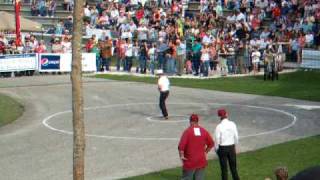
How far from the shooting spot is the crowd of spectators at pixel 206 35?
37969mm

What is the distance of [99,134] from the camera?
849 inches

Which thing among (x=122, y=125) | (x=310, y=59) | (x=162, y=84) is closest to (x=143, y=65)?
(x=310, y=59)

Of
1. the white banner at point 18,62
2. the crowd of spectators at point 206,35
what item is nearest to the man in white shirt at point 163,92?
the crowd of spectators at point 206,35

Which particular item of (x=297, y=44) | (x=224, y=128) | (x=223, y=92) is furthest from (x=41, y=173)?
(x=297, y=44)

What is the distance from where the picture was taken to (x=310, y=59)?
122 feet

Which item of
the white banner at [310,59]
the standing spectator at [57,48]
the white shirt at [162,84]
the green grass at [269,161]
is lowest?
the green grass at [269,161]

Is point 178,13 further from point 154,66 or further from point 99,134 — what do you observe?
point 99,134

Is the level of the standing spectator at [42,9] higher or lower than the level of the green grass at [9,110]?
higher

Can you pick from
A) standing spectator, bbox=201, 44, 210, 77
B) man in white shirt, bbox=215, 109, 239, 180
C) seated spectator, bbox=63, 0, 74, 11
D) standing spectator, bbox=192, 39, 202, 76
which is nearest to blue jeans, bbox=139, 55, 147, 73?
standing spectator, bbox=192, 39, 202, 76

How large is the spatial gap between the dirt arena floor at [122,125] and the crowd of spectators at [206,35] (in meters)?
5.04

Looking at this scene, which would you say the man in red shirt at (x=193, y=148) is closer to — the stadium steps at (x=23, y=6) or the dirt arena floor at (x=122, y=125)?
the dirt arena floor at (x=122, y=125)

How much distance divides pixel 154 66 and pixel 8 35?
12516mm

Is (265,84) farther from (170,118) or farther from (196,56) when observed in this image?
(170,118)

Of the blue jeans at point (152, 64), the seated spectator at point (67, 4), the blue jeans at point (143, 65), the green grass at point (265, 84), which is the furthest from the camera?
the seated spectator at point (67, 4)
